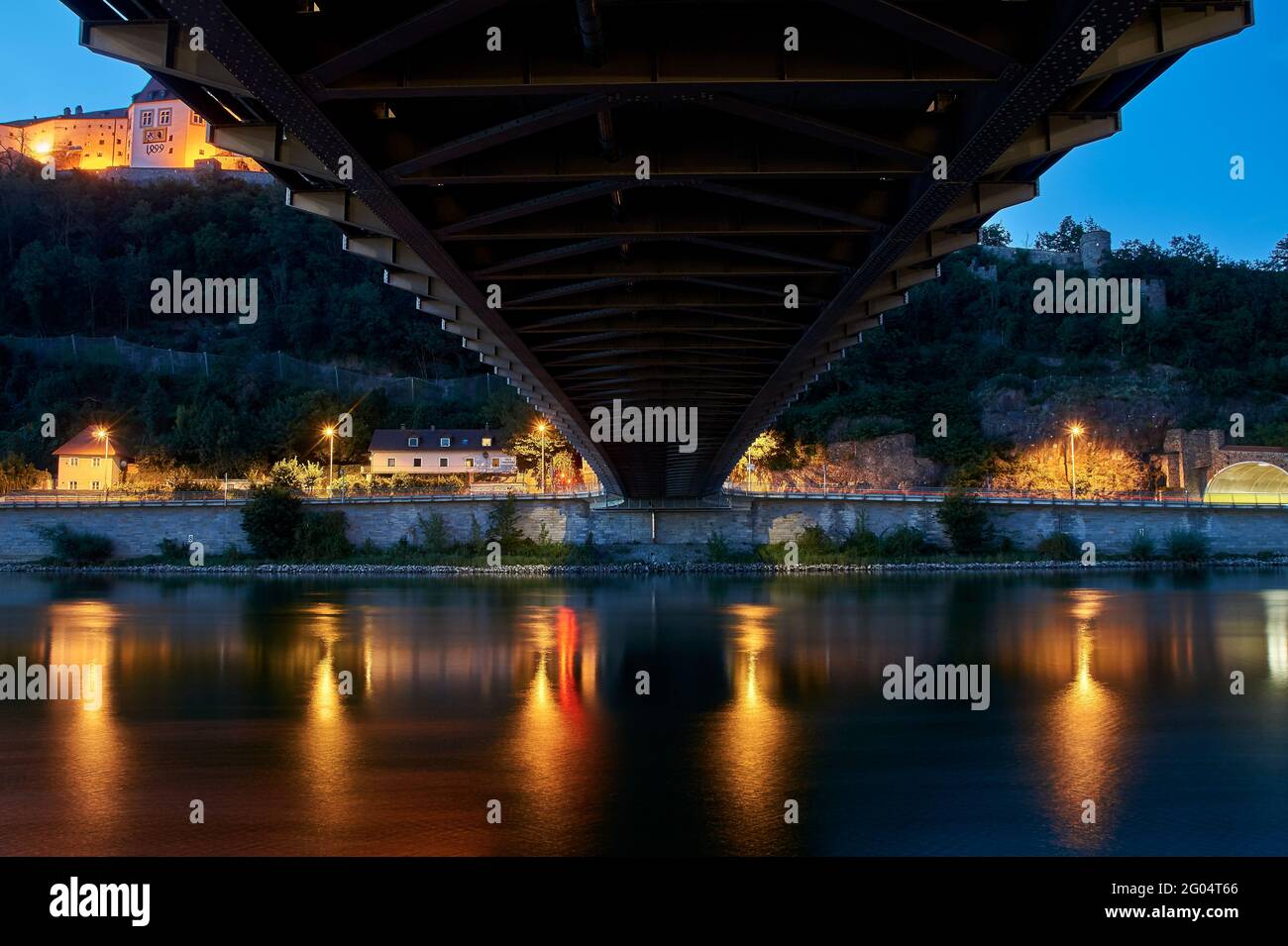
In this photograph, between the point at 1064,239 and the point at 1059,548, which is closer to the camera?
the point at 1059,548

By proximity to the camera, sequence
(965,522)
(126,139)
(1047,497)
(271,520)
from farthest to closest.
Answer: (126,139), (1047,497), (965,522), (271,520)

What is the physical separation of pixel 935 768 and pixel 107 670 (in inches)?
729

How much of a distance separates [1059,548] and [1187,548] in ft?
23.7

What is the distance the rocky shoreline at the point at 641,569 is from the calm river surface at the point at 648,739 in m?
25.7

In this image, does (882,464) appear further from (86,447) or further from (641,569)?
(86,447)

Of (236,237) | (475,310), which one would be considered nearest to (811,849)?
(475,310)

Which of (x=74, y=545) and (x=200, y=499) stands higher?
(x=200, y=499)

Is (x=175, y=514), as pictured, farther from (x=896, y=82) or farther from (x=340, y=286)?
(x=896, y=82)

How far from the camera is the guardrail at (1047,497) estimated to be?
61.9 meters

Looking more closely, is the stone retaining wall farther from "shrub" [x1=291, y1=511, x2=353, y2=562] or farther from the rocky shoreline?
the rocky shoreline

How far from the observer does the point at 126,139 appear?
4884 inches

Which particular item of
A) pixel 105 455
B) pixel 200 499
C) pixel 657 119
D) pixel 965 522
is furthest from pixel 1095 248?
pixel 657 119

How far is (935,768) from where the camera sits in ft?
45.3

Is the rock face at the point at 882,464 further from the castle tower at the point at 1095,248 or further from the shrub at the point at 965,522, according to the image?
the castle tower at the point at 1095,248
